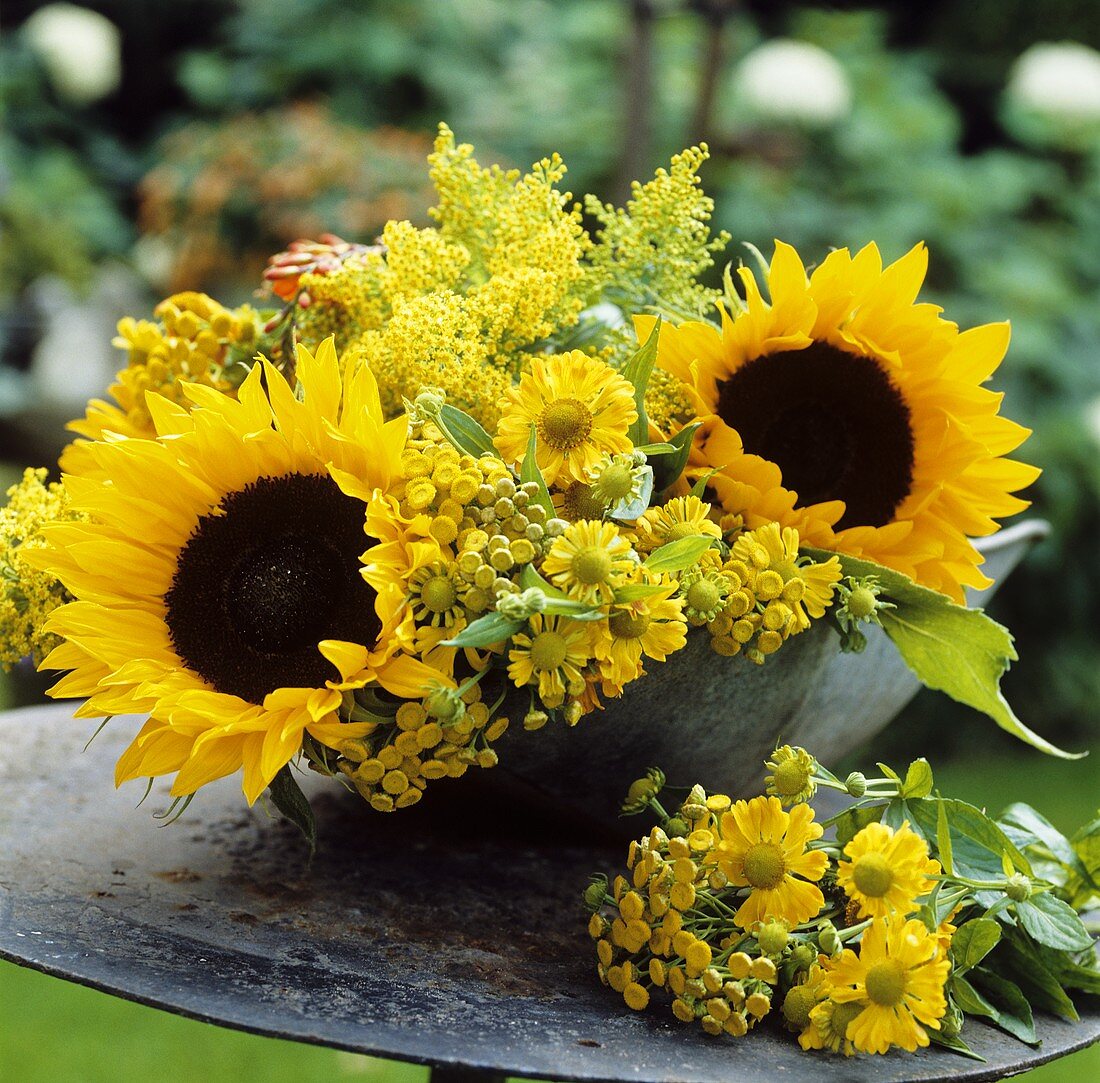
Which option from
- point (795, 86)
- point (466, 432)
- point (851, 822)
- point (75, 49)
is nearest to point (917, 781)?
point (851, 822)

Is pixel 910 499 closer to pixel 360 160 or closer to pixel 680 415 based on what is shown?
pixel 680 415

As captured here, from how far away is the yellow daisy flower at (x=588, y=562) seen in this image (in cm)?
65

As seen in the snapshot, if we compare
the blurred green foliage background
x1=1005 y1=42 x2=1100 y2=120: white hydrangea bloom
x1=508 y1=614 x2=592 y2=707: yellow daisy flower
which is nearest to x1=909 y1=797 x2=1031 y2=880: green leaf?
x1=508 y1=614 x2=592 y2=707: yellow daisy flower

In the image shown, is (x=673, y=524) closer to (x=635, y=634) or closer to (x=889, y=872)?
(x=635, y=634)

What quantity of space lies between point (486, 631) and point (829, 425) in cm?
28

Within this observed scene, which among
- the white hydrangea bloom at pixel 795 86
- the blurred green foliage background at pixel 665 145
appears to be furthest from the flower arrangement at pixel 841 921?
the white hydrangea bloom at pixel 795 86

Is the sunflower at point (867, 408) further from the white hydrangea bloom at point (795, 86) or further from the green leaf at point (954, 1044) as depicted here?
the white hydrangea bloom at point (795, 86)

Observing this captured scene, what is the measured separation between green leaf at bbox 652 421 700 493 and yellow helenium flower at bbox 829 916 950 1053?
0.26 metres

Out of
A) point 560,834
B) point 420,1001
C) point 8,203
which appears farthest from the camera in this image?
point 8,203

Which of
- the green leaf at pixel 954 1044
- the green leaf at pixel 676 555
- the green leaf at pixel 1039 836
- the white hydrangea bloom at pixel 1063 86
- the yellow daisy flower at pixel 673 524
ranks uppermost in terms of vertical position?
the white hydrangea bloom at pixel 1063 86

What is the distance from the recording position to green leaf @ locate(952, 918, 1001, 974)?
0.68 meters

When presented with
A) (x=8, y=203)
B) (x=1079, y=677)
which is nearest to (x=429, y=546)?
(x=1079, y=677)

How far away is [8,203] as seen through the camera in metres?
3.95

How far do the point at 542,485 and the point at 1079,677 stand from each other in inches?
99.4
